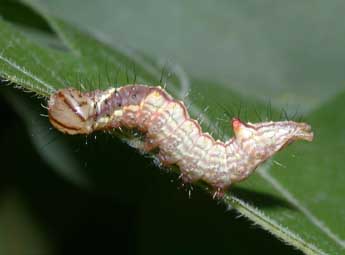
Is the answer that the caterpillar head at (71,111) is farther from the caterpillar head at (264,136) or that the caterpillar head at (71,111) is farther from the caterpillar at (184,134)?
the caterpillar head at (264,136)

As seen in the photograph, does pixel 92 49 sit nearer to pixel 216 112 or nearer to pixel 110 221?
pixel 216 112

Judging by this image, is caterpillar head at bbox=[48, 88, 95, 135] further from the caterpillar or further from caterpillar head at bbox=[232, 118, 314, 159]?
caterpillar head at bbox=[232, 118, 314, 159]

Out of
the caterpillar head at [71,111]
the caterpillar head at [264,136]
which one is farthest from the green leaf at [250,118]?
the caterpillar head at [264,136]

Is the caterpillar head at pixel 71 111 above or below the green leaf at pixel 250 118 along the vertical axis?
below

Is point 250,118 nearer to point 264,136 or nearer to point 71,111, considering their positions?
point 264,136

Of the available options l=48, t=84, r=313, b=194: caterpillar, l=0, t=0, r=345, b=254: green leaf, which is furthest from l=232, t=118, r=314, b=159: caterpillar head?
l=0, t=0, r=345, b=254: green leaf

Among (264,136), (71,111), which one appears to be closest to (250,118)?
(264,136)
